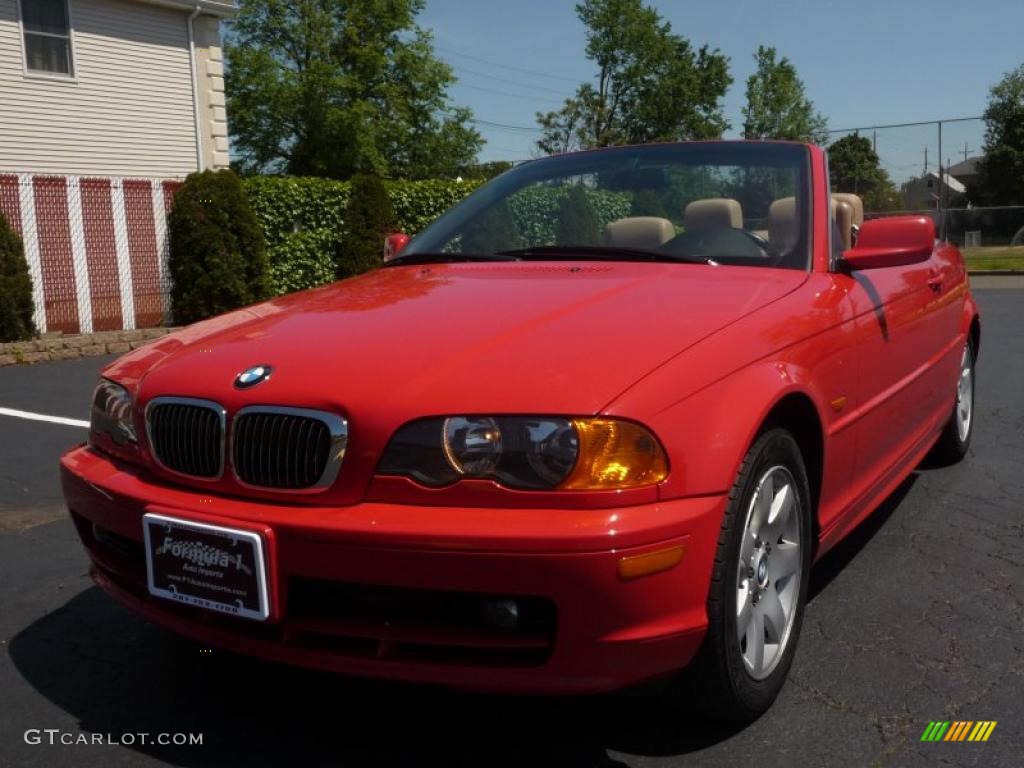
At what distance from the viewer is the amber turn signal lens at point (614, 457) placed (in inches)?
85.7

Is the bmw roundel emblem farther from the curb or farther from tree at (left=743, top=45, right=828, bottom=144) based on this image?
tree at (left=743, top=45, right=828, bottom=144)

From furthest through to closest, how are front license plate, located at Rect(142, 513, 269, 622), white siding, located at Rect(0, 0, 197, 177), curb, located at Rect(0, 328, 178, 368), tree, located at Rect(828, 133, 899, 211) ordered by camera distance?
tree, located at Rect(828, 133, 899, 211)
white siding, located at Rect(0, 0, 197, 177)
curb, located at Rect(0, 328, 178, 368)
front license plate, located at Rect(142, 513, 269, 622)

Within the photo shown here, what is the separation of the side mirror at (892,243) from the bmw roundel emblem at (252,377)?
1.90m

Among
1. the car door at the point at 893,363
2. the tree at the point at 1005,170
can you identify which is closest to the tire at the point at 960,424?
the car door at the point at 893,363

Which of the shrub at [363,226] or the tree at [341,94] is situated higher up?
the tree at [341,94]

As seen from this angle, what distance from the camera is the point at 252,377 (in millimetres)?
2467

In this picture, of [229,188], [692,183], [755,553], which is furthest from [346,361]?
[229,188]

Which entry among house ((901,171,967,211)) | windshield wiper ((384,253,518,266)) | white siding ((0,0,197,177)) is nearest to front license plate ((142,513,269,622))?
windshield wiper ((384,253,518,266))

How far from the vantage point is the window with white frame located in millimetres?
16312

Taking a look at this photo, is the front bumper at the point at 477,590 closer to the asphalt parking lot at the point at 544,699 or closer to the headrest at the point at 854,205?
the asphalt parking lot at the point at 544,699

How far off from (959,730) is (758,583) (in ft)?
1.92

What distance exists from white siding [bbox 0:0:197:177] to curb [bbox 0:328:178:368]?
602 centimetres

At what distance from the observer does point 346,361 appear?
2463mm

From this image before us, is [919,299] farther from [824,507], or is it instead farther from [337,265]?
[337,265]
